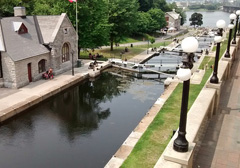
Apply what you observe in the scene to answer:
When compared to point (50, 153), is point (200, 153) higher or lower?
higher

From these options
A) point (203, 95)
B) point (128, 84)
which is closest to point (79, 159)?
point (203, 95)

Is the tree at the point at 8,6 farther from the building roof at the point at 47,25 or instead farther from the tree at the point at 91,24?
the building roof at the point at 47,25

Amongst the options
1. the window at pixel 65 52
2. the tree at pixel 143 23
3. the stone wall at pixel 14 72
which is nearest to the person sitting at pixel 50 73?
the stone wall at pixel 14 72

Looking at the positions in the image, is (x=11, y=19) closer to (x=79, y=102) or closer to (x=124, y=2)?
(x=79, y=102)

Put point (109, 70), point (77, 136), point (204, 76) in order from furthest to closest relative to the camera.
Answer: point (109, 70), point (204, 76), point (77, 136)

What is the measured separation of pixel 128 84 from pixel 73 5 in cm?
1453

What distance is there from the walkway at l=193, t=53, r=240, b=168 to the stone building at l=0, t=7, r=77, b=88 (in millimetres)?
19461

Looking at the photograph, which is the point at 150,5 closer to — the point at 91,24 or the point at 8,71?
the point at 91,24

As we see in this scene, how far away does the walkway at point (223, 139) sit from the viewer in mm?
10086

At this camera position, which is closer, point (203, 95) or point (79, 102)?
point (203, 95)

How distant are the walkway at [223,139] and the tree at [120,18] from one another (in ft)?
128

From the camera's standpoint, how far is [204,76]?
2503 centimetres

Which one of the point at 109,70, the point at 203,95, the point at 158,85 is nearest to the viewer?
the point at 203,95

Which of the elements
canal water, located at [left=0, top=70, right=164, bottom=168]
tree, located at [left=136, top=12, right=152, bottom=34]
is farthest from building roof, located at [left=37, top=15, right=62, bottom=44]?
tree, located at [left=136, top=12, right=152, bottom=34]
